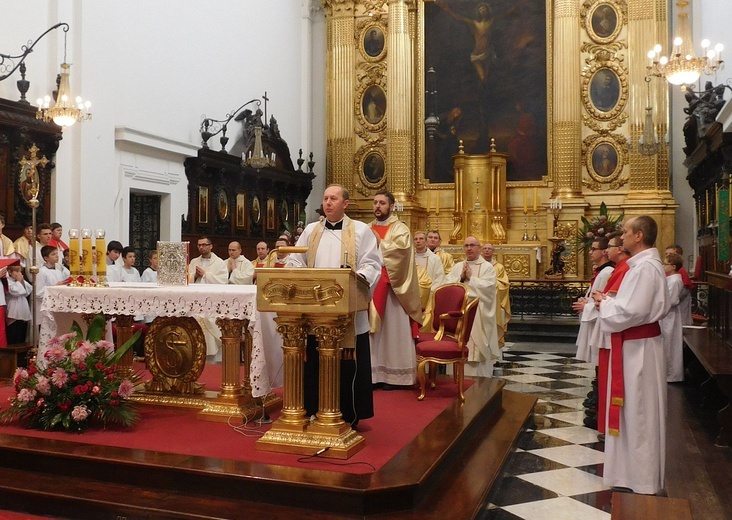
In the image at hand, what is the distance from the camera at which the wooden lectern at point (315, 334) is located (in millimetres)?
4391

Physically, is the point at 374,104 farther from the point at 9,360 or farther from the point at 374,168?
the point at 9,360

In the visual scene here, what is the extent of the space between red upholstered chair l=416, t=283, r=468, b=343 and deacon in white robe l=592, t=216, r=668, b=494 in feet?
7.00

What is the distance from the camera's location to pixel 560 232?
1688 centimetres

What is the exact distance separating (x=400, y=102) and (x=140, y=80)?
307 inches

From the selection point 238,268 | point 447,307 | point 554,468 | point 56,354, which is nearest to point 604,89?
point 238,268

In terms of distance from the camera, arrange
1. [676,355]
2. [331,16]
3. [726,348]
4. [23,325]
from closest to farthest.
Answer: [726,348], [676,355], [23,325], [331,16]

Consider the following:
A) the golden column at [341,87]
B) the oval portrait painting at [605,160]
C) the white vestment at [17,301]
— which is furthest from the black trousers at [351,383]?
the golden column at [341,87]

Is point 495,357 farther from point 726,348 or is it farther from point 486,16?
point 486,16

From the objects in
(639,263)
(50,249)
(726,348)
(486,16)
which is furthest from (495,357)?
(486,16)

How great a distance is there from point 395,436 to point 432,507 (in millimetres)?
963

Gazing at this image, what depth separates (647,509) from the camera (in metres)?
2.81

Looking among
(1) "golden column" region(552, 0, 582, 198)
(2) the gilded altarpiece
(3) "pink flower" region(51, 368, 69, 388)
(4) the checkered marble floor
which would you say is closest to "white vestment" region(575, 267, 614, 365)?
(4) the checkered marble floor

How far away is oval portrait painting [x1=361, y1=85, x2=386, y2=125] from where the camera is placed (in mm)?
18766

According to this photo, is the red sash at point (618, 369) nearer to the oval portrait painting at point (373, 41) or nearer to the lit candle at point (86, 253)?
the lit candle at point (86, 253)
